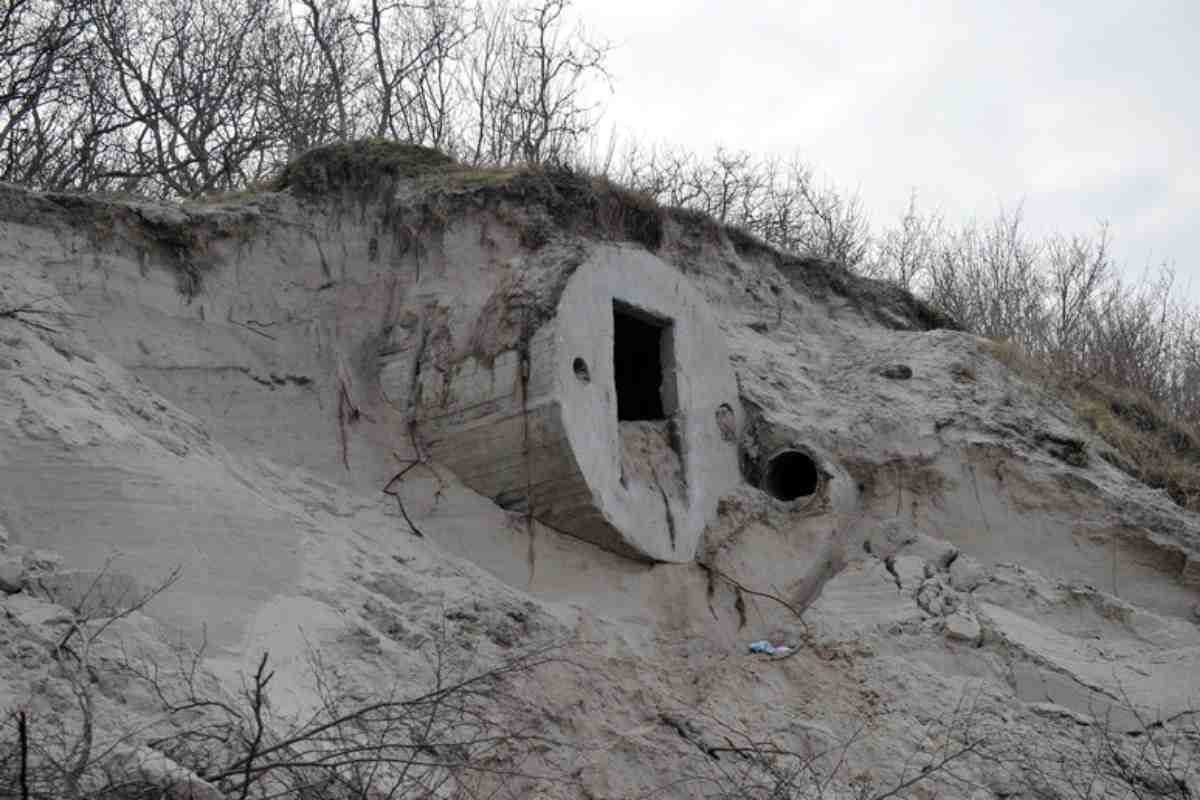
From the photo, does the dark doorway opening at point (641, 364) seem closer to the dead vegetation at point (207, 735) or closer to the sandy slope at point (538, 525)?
the sandy slope at point (538, 525)

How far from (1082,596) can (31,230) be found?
6170mm

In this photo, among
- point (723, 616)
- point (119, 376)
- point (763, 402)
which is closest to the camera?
point (119, 376)

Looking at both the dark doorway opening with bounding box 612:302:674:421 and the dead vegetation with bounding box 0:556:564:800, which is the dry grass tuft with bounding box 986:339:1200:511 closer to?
the dark doorway opening with bounding box 612:302:674:421

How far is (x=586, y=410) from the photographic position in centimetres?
974

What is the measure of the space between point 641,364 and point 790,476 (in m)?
1.18

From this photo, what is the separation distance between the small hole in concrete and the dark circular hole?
1.53 meters

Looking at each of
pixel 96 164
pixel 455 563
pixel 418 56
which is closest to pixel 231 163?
pixel 96 164

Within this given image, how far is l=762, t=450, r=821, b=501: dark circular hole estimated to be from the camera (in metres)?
10.8

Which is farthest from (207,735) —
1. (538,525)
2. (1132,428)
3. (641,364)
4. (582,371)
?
(1132,428)

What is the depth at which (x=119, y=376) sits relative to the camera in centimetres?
894

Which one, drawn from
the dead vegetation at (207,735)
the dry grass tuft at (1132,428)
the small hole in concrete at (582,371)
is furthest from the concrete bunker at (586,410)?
the dry grass tuft at (1132,428)

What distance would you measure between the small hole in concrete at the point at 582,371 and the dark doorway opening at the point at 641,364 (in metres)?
0.70

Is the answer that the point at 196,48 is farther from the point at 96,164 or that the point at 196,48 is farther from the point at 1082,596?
the point at 1082,596

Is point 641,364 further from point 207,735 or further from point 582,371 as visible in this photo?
point 207,735
